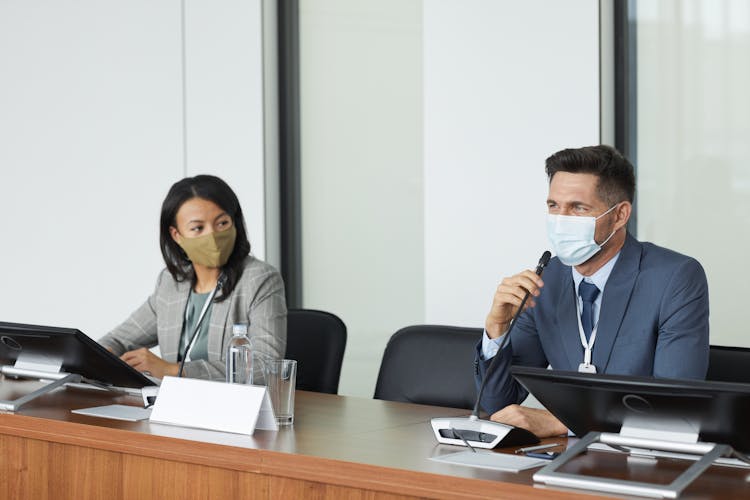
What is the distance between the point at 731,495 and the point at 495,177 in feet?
8.51

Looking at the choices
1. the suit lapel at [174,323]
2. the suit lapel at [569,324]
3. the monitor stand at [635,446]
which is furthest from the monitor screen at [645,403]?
the suit lapel at [174,323]

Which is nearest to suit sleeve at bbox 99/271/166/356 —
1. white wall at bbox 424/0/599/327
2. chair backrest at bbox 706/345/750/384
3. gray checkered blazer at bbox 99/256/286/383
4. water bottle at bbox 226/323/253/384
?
gray checkered blazer at bbox 99/256/286/383

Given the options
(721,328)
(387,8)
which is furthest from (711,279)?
(387,8)

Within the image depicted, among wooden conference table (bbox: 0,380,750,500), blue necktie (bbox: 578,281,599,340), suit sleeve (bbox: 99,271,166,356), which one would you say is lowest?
wooden conference table (bbox: 0,380,750,500)

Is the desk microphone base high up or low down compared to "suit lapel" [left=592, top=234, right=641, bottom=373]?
down

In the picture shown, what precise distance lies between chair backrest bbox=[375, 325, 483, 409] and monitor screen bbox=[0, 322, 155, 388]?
33.2 inches

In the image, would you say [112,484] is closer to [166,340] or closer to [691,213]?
[166,340]

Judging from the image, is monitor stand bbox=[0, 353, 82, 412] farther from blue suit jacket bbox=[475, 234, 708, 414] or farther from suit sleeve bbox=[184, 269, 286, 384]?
blue suit jacket bbox=[475, 234, 708, 414]

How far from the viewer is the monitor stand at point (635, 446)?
6.18 feet

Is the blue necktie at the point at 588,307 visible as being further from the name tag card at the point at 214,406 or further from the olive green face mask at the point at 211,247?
the olive green face mask at the point at 211,247

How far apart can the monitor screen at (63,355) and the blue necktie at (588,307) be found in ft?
3.91

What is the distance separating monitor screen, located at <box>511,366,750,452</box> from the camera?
194 centimetres

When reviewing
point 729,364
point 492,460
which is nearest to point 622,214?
point 729,364

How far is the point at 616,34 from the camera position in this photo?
13.9ft
